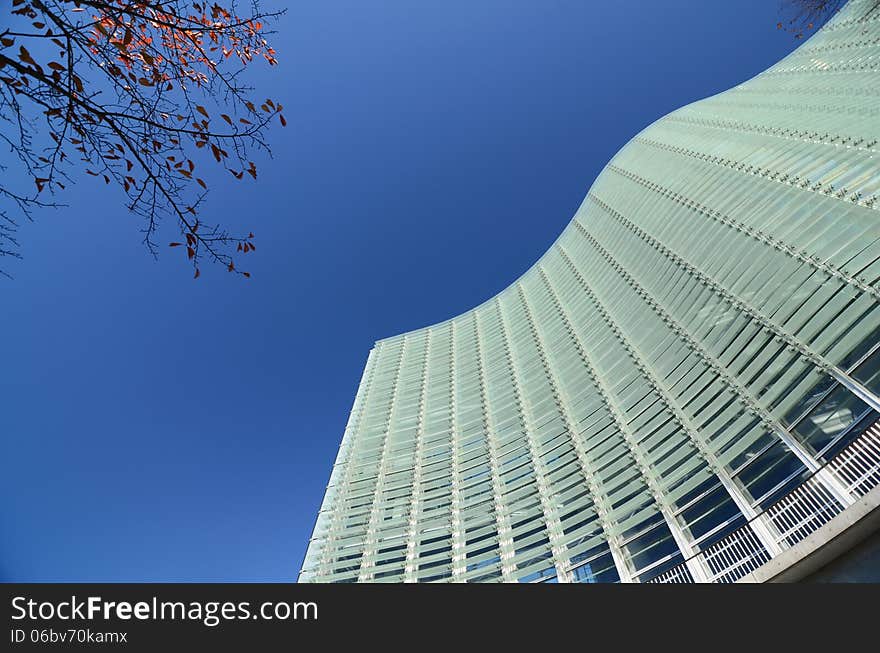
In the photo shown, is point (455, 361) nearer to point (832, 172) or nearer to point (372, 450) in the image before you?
point (372, 450)

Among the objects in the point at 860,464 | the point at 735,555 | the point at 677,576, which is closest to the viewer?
the point at 860,464

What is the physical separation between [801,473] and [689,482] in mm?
3290

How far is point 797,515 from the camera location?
11250 millimetres

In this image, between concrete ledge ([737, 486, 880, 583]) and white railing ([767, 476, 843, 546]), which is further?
white railing ([767, 476, 843, 546])

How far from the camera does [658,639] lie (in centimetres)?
715

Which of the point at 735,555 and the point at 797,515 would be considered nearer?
the point at 797,515

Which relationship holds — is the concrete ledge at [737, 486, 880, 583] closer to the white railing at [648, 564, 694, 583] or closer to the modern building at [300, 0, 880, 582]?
the modern building at [300, 0, 880, 582]

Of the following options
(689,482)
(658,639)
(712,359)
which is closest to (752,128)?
(712,359)

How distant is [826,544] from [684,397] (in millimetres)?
8311

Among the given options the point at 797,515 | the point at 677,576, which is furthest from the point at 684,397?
the point at 677,576

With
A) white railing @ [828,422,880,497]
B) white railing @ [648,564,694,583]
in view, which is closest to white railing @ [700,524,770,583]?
white railing @ [648,564,694,583]

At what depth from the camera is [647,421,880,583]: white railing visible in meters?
10.4

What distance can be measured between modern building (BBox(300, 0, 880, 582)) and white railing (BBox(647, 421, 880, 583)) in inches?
1.9

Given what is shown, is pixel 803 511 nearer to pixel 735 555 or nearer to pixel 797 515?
pixel 797 515
